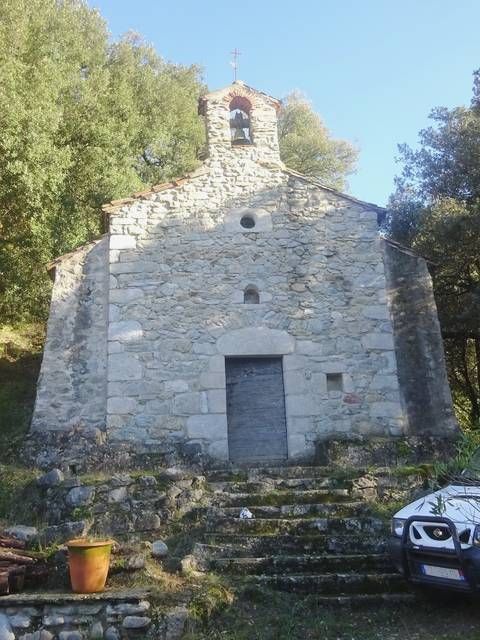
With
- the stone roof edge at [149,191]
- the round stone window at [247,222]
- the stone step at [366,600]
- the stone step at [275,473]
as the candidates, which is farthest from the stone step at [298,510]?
the stone roof edge at [149,191]

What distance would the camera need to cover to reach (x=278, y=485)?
868cm

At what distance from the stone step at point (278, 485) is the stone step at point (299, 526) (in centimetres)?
96

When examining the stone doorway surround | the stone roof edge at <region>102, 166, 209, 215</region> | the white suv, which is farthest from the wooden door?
the white suv

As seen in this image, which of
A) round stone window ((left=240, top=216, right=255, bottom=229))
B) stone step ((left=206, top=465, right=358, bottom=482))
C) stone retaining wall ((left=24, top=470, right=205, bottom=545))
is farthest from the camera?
round stone window ((left=240, top=216, right=255, bottom=229))

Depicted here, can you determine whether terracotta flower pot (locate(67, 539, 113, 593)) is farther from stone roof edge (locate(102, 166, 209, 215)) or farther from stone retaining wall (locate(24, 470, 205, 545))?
stone roof edge (locate(102, 166, 209, 215))

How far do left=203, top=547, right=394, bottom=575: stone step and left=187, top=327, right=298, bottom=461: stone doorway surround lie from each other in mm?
3463

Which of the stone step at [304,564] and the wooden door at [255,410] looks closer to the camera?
the stone step at [304,564]

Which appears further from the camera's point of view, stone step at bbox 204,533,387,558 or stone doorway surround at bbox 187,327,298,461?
stone doorway surround at bbox 187,327,298,461

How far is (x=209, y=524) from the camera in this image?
24.9 feet

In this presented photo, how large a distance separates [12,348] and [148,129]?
847 cm

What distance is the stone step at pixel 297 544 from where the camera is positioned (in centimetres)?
713

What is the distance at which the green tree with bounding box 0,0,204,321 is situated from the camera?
13.2 m

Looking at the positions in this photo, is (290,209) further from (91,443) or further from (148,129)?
(148,129)

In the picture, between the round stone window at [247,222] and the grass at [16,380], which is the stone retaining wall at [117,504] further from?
the round stone window at [247,222]
